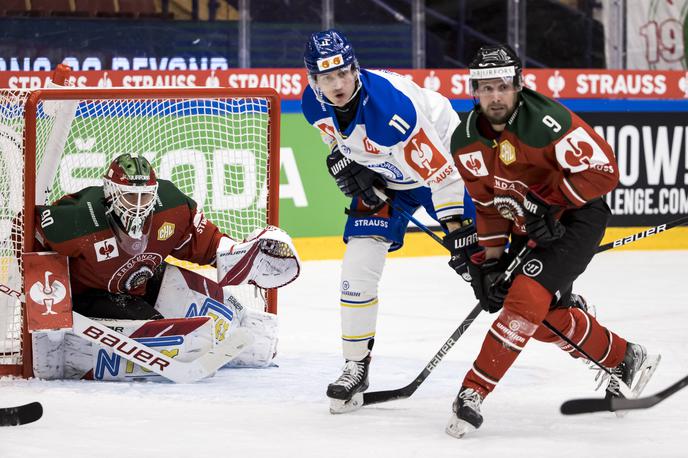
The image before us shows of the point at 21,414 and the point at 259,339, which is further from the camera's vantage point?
the point at 259,339

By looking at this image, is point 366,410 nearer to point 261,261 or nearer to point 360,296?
point 360,296

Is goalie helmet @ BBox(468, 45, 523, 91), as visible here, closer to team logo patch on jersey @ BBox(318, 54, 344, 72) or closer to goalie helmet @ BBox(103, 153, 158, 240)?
team logo patch on jersey @ BBox(318, 54, 344, 72)

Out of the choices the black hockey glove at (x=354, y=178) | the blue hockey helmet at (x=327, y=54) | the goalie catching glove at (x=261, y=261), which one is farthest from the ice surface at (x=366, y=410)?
the blue hockey helmet at (x=327, y=54)

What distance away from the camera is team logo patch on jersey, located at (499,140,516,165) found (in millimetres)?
2969

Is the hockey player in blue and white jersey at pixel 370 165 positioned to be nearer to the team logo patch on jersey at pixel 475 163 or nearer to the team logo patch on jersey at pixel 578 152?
the team logo patch on jersey at pixel 475 163

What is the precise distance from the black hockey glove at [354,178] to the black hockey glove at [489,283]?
42 centimetres

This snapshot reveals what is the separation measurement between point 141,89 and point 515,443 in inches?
71.6

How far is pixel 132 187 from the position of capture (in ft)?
Result: 12.0

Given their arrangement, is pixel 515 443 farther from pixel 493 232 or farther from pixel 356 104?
pixel 356 104

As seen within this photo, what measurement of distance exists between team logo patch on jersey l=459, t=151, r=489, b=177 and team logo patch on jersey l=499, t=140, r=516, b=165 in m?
0.05

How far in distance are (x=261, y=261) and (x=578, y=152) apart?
1.31 meters

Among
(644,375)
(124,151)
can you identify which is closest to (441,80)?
(124,151)

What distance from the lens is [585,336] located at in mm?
3223

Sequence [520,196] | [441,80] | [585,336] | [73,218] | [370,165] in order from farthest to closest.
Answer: [441,80] < [73,218] < [370,165] < [585,336] < [520,196]
